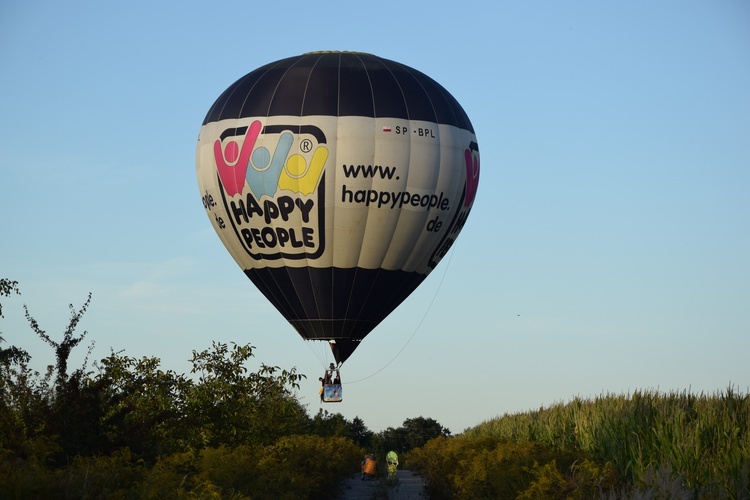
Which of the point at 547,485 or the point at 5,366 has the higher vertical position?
the point at 5,366

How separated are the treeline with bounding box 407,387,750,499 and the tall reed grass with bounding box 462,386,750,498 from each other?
17 millimetres

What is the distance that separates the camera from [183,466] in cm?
2206

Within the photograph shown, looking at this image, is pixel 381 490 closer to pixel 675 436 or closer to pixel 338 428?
pixel 675 436

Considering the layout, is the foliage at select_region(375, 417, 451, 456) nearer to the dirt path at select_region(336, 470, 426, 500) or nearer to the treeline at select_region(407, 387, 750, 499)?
the dirt path at select_region(336, 470, 426, 500)

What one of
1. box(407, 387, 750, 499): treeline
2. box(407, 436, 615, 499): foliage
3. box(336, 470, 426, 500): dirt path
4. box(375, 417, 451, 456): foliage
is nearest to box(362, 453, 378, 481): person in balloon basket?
box(336, 470, 426, 500): dirt path

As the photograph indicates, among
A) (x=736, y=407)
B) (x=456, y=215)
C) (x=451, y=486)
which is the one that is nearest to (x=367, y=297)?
(x=456, y=215)

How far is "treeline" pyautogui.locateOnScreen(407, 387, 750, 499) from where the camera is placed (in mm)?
17784

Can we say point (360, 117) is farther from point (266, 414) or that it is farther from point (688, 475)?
point (688, 475)

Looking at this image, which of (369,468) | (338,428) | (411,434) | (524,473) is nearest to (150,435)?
(524,473)

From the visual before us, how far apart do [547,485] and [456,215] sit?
17.3 metres

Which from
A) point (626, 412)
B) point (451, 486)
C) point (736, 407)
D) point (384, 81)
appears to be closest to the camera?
point (736, 407)

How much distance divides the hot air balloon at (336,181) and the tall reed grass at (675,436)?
9.94 meters

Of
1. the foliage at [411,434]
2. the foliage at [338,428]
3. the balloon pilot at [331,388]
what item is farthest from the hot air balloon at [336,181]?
the foliage at [411,434]

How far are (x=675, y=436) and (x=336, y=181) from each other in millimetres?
16258
